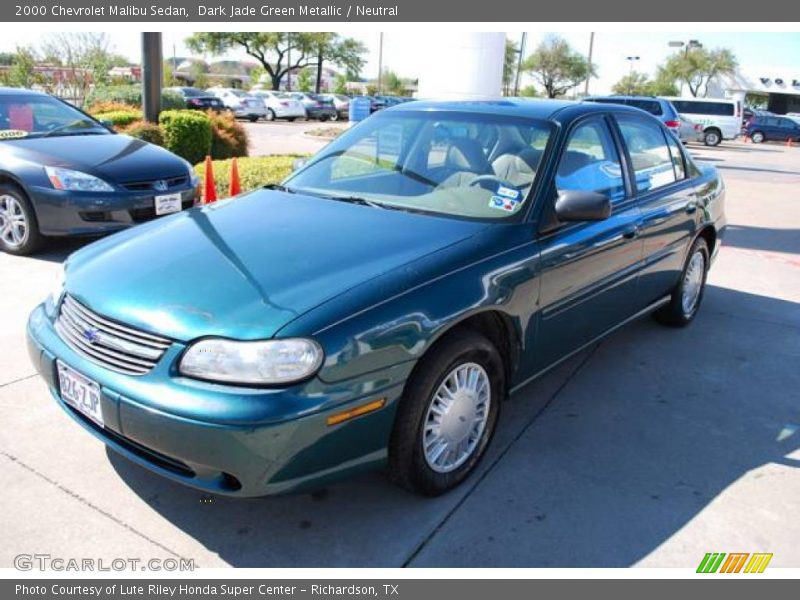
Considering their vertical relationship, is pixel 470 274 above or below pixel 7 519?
above

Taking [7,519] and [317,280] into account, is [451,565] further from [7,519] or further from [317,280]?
[7,519]

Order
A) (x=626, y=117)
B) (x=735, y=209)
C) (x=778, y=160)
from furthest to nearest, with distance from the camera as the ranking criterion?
(x=778, y=160) → (x=735, y=209) → (x=626, y=117)

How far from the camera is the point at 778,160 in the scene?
82.2ft

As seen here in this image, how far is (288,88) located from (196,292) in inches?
2449

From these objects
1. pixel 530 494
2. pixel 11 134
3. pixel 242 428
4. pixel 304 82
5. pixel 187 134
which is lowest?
pixel 530 494

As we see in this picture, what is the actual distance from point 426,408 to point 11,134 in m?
5.67

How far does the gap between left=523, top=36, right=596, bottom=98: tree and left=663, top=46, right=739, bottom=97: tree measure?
8.37 metres

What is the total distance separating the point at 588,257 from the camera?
360 cm

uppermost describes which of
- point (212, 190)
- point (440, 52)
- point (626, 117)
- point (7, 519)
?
point (440, 52)

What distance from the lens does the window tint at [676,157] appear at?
486 centimetres

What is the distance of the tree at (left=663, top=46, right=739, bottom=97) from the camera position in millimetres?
65500

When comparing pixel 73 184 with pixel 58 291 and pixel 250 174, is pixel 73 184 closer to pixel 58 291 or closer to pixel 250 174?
pixel 58 291

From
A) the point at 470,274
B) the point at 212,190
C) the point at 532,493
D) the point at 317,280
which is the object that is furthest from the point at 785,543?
the point at 212,190


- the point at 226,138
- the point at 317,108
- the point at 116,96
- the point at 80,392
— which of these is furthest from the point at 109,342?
the point at 317,108
